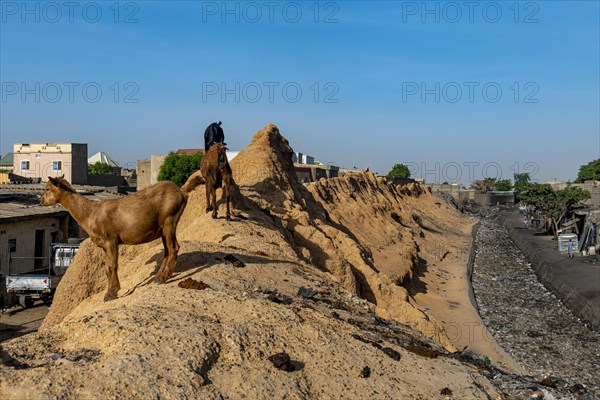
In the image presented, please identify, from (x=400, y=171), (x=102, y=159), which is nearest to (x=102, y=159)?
(x=102, y=159)

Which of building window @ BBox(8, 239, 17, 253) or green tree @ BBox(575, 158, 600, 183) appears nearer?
building window @ BBox(8, 239, 17, 253)

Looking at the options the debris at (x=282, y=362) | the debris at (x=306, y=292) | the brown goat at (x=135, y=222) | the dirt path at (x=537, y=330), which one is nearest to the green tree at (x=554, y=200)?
the dirt path at (x=537, y=330)

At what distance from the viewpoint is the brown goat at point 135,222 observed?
44.9 feet

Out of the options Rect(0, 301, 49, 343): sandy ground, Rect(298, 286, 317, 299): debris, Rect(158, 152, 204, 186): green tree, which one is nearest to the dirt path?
Rect(298, 286, 317, 299): debris

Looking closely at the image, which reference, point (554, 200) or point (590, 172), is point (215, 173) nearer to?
point (554, 200)

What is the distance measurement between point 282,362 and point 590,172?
148728 mm

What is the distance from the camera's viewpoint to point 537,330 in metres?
31.3

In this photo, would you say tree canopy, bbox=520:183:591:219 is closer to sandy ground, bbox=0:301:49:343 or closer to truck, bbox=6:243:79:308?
truck, bbox=6:243:79:308

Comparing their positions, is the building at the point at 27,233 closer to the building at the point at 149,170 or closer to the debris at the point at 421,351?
the debris at the point at 421,351

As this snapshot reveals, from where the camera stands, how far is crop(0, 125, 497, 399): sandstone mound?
9102 mm

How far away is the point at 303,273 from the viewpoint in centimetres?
1806

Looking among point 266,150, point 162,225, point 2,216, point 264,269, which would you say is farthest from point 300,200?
point 162,225

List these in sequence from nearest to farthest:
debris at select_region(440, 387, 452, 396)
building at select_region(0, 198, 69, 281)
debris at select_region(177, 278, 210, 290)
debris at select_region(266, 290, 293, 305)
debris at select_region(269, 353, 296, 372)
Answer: debris at select_region(269, 353, 296, 372)
debris at select_region(440, 387, 452, 396)
debris at select_region(177, 278, 210, 290)
debris at select_region(266, 290, 293, 305)
building at select_region(0, 198, 69, 281)

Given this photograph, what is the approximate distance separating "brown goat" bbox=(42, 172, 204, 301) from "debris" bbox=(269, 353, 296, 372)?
409 cm
